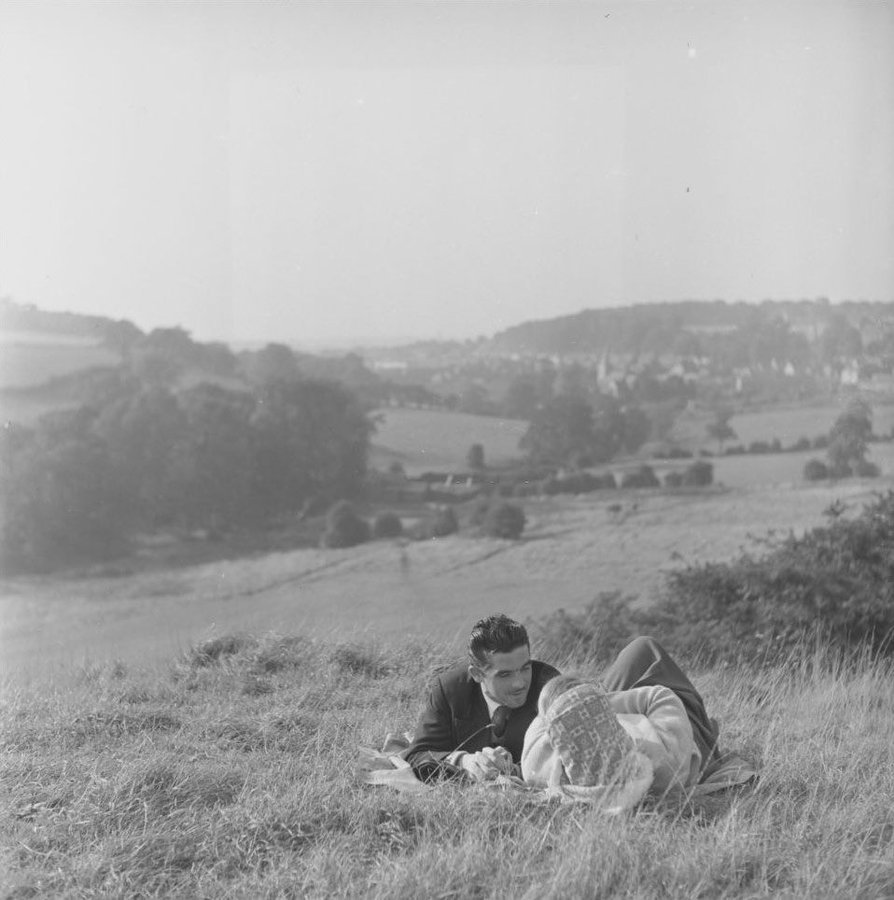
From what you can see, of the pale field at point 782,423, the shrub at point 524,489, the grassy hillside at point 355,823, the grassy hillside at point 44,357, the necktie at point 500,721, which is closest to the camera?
the grassy hillside at point 355,823

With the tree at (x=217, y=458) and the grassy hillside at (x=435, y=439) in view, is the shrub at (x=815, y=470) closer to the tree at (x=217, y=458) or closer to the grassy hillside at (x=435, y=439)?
the grassy hillside at (x=435, y=439)

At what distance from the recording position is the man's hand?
4535 millimetres

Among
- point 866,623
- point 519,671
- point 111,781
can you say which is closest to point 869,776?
point 519,671

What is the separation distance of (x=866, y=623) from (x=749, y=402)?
3.43 metres

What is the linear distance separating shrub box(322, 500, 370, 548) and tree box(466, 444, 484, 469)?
1255 millimetres

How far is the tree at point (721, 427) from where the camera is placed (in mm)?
14352

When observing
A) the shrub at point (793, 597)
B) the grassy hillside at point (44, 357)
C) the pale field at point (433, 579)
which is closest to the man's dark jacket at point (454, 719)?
the shrub at point (793, 597)

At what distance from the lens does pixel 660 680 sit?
488 centimetres

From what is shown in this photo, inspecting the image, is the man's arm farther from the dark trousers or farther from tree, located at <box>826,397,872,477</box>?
tree, located at <box>826,397,872,477</box>

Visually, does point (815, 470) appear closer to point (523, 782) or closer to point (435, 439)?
point (435, 439)

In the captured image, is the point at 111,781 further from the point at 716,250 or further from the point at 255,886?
the point at 716,250

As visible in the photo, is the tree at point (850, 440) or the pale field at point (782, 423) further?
the pale field at point (782, 423)

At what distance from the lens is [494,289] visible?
44.4ft

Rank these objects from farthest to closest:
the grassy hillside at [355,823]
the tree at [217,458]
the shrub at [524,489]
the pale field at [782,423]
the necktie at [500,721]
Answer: the pale field at [782,423]
the shrub at [524,489]
the tree at [217,458]
the necktie at [500,721]
the grassy hillside at [355,823]
